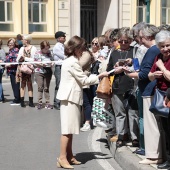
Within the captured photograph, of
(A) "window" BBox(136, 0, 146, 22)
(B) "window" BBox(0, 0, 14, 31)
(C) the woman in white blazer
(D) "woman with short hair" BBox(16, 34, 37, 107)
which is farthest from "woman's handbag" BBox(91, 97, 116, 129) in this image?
(A) "window" BBox(136, 0, 146, 22)

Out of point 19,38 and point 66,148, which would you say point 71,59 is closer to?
point 66,148

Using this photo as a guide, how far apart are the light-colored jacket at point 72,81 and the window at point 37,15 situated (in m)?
16.8

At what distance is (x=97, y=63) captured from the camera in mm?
10469

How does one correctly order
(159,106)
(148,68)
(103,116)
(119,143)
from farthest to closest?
(103,116) → (119,143) → (148,68) → (159,106)

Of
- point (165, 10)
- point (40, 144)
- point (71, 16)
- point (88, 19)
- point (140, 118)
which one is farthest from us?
point (165, 10)

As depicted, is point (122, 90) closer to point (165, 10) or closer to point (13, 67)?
point (13, 67)

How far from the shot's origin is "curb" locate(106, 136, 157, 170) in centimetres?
646

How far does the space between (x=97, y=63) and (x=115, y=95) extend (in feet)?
9.49

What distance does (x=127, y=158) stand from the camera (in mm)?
6957

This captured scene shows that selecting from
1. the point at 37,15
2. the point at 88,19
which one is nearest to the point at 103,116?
the point at 37,15

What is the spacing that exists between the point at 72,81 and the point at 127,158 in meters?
1.34

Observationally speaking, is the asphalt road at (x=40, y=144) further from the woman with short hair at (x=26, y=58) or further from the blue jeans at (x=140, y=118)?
the woman with short hair at (x=26, y=58)

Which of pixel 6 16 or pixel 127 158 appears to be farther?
pixel 6 16

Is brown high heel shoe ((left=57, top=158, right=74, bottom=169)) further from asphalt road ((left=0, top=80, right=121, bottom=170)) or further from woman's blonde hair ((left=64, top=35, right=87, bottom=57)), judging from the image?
woman's blonde hair ((left=64, top=35, right=87, bottom=57))
